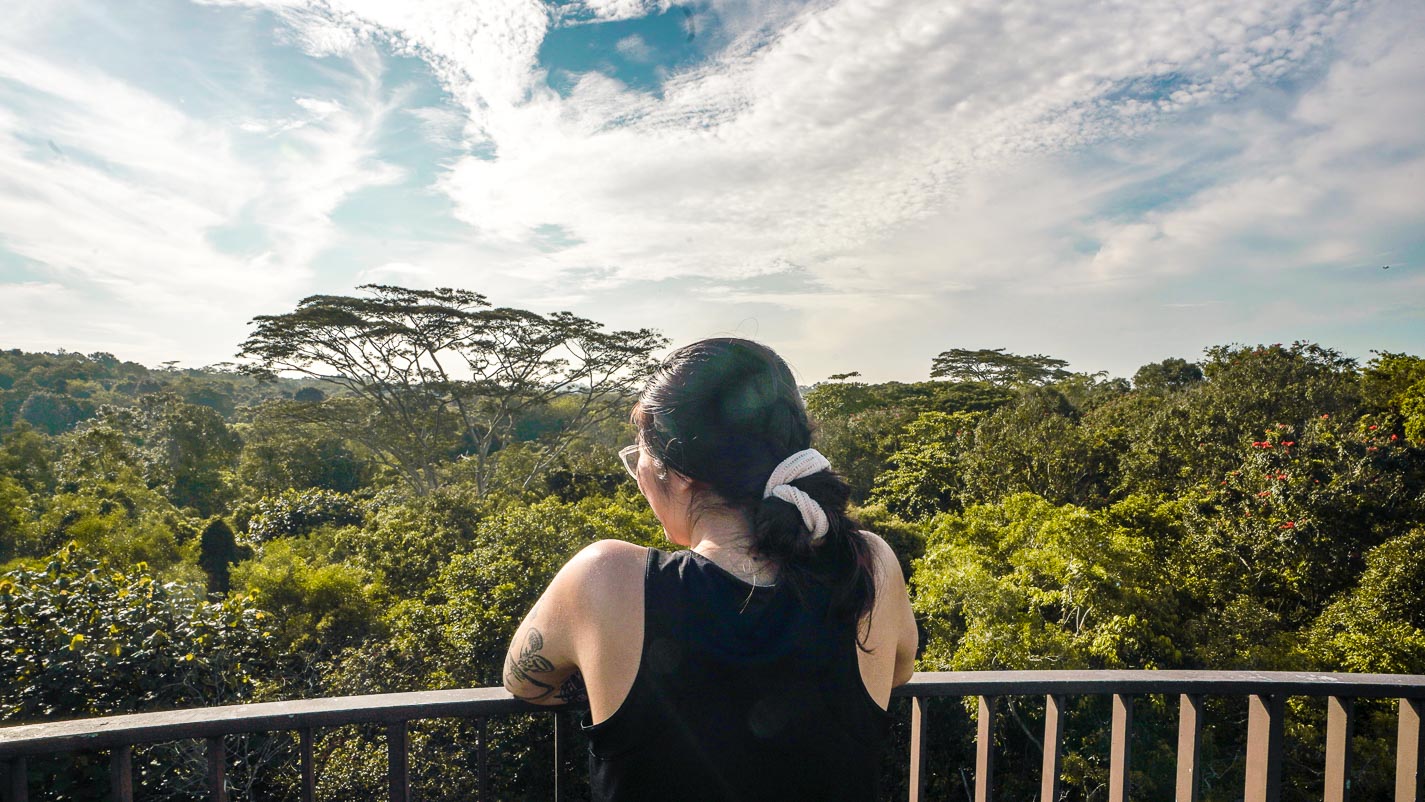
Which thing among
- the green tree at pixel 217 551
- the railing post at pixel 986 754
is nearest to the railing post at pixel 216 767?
the railing post at pixel 986 754

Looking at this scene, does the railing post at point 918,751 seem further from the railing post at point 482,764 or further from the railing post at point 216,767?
the railing post at point 216,767

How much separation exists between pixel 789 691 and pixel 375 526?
18.1 m

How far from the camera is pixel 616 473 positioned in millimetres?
21906

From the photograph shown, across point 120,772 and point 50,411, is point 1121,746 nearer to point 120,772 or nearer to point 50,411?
point 120,772

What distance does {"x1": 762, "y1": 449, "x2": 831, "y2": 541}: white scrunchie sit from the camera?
39.0 inches

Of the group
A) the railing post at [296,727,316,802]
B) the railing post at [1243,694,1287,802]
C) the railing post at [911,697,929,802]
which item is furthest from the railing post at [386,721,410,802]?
the railing post at [1243,694,1287,802]

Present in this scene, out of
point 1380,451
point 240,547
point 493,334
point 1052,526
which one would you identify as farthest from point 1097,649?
point 240,547

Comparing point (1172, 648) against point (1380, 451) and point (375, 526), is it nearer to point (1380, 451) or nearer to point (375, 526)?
point (1380, 451)

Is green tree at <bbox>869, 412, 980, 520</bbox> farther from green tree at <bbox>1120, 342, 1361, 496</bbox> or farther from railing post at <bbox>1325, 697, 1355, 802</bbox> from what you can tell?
railing post at <bbox>1325, 697, 1355, 802</bbox>

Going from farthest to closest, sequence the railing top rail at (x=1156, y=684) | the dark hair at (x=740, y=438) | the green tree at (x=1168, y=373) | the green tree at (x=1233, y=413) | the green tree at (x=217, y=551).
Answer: the green tree at (x=1168, y=373) < the green tree at (x=217, y=551) < the green tree at (x=1233, y=413) < the railing top rail at (x=1156, y=684) < the dark hair at (x=740, y=438)

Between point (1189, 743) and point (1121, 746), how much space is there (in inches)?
6.4

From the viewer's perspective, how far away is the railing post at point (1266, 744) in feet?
5.09

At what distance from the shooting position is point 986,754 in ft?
5.02

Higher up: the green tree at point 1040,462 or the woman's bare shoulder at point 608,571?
the woman's bare shoulder at point 608,571
